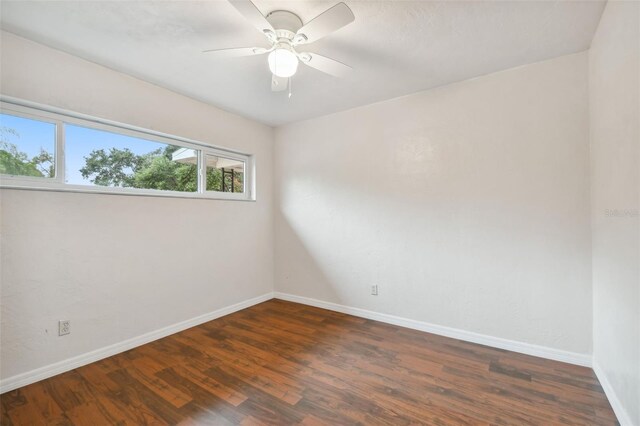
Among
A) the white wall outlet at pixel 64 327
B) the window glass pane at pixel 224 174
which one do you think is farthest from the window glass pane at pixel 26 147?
the window glass pane at pixel 224 174

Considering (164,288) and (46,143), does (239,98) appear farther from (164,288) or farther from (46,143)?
(164,288)

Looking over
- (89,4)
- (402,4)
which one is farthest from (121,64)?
(402,4)

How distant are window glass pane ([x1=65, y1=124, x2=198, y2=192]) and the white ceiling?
1.96 feet

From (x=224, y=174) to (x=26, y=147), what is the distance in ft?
5.56

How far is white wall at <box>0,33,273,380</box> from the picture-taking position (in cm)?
187

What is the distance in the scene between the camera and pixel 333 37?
6.21 feet

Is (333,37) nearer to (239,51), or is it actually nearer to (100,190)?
(239,51)

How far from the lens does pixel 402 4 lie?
159 centimetres

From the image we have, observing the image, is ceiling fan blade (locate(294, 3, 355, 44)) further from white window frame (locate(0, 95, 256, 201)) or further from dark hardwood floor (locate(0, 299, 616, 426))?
dark hardwood floor (locate(0, 299, 616, 426))

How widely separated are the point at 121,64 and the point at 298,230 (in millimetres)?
2456

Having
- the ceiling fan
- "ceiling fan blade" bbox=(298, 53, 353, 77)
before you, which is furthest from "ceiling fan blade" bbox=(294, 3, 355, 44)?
"ceiling fan blade" bbox=(298, 53, 353, 77)

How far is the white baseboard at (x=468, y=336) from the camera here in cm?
212

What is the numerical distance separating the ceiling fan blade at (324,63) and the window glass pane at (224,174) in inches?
72.9

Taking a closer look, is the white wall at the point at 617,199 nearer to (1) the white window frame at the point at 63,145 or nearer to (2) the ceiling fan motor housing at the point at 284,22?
(2) the ceiling fan motor housing at the point at 284,22
